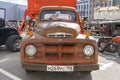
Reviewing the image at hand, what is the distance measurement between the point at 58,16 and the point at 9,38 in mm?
3813

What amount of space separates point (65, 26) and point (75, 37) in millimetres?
479

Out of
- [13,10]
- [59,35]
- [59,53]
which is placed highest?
[13,10]

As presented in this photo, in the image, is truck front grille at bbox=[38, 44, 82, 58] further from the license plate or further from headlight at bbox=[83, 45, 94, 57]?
the license plate

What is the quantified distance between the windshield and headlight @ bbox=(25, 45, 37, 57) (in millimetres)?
1731

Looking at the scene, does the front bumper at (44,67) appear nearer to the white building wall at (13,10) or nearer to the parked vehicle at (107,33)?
the parked vehicle at (107,33)

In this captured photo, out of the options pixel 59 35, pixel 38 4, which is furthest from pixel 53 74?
pixel 38 4

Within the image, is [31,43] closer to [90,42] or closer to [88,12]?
[90,42]

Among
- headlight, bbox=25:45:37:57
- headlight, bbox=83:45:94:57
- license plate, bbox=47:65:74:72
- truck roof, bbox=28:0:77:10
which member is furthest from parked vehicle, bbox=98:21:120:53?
headlight, bbox=25:45:37:57

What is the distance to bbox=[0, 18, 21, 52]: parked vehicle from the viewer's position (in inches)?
403

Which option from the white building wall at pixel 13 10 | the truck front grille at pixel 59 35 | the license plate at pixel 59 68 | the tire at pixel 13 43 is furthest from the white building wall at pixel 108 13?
the license plate at pixel 59 68

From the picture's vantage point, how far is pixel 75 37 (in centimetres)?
586

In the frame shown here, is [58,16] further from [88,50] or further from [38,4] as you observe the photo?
[38,4]

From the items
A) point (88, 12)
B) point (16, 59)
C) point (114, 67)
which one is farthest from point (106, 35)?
point (88, 12)

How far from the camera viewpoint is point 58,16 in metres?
7.25
